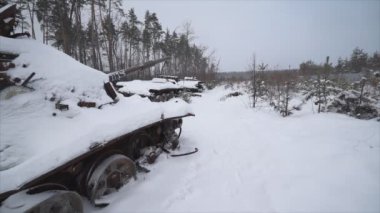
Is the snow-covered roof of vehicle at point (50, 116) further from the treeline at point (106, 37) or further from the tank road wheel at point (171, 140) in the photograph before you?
the treeline at point (106, 37)

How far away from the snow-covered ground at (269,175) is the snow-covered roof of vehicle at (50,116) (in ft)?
3.41

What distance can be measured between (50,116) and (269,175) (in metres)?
3.38

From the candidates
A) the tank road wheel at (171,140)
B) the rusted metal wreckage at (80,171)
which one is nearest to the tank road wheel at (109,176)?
the rusted metal wreckage at (80,171)

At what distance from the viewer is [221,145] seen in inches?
208

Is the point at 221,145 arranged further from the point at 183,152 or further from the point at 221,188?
the point at 221,188

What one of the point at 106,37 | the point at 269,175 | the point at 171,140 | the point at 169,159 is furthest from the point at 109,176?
the point at 106,37

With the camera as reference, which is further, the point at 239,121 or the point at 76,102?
the point at 239,121

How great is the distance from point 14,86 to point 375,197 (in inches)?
189

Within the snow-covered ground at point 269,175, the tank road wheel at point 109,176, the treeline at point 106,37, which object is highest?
the treeline at point 106,37

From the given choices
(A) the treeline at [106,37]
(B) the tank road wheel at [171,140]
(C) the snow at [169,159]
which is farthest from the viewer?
(A) the treeline at [106,37]

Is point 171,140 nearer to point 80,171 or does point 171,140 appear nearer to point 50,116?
point 80,171

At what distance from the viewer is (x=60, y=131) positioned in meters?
2.46

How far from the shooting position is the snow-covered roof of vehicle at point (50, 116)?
1993 millimetres

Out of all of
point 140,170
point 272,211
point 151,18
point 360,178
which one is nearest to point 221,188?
point 272,211
